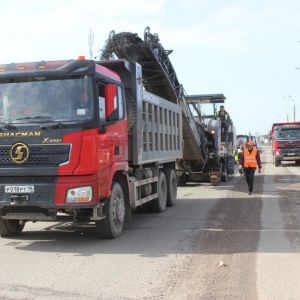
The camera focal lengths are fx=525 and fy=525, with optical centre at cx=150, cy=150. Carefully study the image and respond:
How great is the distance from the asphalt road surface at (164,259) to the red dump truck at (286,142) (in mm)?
21080

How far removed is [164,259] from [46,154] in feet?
7.86

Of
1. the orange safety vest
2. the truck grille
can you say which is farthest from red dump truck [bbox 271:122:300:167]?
the truck grille

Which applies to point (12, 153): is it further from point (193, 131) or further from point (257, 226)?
point (193, 131)

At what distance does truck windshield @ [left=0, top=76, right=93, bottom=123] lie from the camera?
801cm

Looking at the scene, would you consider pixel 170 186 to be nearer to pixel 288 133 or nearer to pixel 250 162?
pixel 250 162

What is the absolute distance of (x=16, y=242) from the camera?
880 centimetres

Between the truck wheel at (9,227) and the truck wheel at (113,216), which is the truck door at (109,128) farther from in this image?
the truck wheel at (9,227)

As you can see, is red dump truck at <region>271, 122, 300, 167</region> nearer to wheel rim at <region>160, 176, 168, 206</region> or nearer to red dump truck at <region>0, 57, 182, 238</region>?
wheel rim at <region>160, 176, 168, 206</region>

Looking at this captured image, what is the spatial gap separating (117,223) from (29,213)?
1.61m

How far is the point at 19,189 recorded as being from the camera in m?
8.12

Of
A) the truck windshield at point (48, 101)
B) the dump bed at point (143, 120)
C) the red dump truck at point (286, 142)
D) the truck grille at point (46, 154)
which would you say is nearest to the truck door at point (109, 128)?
the truck windshield at point (48, 101)

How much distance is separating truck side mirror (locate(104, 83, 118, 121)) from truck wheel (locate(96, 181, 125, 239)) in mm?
1246

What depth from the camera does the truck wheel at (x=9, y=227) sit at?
9.16m

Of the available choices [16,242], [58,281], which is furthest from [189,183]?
[58,281]
